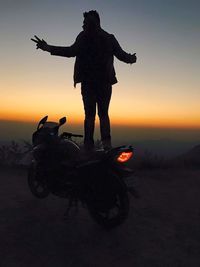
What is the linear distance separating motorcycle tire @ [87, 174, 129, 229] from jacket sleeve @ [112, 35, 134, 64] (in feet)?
8.49

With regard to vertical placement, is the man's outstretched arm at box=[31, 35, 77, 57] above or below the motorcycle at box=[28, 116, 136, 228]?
above

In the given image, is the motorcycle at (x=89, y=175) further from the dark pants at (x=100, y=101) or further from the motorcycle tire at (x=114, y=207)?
the dark pants at (x=100, y=101)

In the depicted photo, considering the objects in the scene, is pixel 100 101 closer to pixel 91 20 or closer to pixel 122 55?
pixel 122 55

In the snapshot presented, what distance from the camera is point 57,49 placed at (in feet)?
23.5

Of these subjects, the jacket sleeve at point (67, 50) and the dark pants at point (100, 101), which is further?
the dark pants at point (100, 101)

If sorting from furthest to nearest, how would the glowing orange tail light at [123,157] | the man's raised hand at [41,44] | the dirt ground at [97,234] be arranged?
1. the man's raised hand at [41,44]
2. the glowing orange tail light at [123,157]
3. the dirt ground at [97,234]

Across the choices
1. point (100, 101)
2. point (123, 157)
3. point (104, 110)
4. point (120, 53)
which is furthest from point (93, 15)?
point (123, 157)

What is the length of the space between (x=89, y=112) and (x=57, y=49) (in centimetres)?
122

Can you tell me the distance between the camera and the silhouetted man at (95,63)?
7.23m

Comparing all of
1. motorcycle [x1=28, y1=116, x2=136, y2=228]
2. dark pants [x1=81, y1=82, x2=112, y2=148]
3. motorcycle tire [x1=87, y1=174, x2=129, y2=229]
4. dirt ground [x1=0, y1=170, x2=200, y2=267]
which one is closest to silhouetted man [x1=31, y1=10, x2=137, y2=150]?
dark pants [x1=81, y1=82, x2=112, y2=148]

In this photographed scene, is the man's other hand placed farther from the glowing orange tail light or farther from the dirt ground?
the glowing orange tail light

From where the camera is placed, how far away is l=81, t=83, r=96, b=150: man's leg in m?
7.43

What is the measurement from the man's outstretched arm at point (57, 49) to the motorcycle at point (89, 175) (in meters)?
1.48

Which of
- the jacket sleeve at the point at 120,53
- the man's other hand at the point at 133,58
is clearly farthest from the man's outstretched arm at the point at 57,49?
the man's other hand at the point at 133,58
